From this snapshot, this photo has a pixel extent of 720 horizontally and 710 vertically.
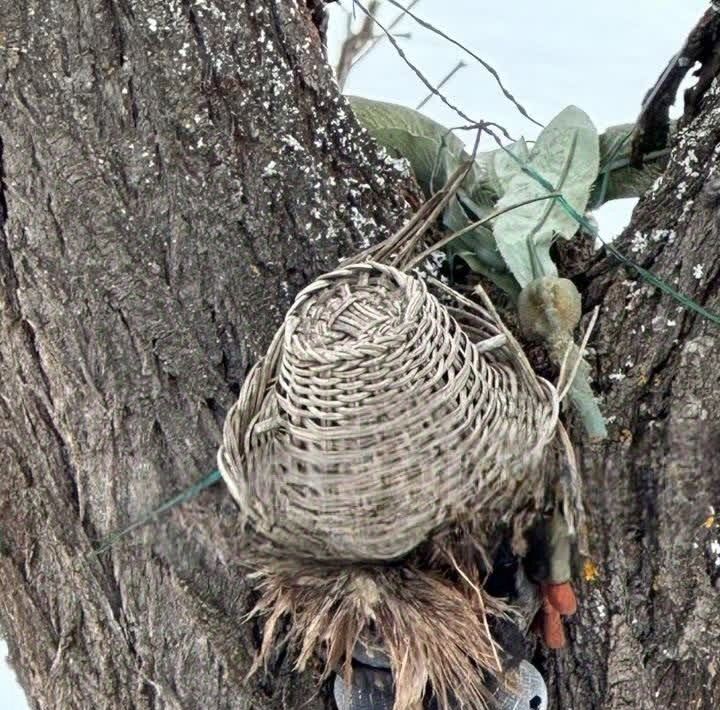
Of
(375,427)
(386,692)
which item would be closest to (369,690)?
(386,692)

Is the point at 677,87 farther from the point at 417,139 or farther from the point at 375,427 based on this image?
the point at 375,427

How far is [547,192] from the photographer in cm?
91

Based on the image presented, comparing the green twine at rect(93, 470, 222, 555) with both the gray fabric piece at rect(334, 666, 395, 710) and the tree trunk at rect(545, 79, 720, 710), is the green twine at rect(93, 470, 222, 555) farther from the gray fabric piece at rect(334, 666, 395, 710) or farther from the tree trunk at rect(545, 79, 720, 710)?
the tree trunk at rect(545, 79, 720, 710)

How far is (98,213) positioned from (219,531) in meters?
0.26

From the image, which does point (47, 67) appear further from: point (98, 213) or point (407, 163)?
point (407, 163)

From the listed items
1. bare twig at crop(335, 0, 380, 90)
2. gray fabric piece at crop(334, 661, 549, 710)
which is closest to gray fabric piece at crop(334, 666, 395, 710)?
gray fabric piece at crop(334, 661, 549, 710)

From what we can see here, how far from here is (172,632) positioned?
86cm

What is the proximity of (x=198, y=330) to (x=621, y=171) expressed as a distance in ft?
1.41

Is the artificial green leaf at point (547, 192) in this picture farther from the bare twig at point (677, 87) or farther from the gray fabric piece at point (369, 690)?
the gray fabric piece at point (369, 690)

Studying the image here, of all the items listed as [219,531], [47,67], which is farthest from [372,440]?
[47,67]

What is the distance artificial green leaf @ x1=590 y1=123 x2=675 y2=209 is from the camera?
98 cm

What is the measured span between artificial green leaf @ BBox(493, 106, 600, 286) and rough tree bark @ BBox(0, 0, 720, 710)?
6 cm

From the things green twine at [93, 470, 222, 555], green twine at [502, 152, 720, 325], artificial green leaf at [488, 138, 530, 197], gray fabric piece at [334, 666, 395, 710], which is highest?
artificial green leaf at [488, 138, 530, 197]

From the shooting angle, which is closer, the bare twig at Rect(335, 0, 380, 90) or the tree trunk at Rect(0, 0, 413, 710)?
the tree trunk at Rect(0, 0, 413, 710)
